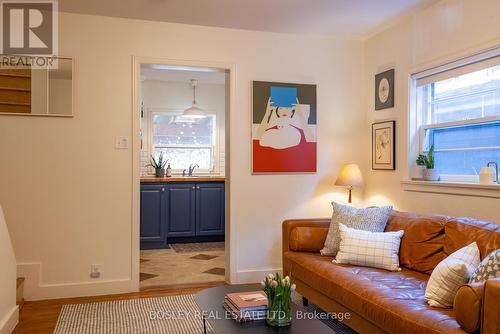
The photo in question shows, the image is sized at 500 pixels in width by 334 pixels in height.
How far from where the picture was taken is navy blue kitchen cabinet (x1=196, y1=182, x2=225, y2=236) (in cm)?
578

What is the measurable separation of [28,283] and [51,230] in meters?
0.46

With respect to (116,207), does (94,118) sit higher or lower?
higher

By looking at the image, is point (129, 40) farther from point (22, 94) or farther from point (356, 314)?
point (356, 314)

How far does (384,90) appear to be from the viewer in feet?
13.1

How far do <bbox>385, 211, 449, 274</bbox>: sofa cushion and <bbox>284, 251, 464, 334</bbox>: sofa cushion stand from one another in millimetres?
82

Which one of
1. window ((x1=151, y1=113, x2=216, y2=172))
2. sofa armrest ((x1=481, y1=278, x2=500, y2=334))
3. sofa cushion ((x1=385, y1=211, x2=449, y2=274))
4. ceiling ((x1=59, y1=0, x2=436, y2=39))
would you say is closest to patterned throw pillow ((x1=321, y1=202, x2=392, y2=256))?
sofa cushion ((x1=385, y1=211, x2=449, y2=274))

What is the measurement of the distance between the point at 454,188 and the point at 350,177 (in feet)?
3.37

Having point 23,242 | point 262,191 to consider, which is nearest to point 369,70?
point 262,191

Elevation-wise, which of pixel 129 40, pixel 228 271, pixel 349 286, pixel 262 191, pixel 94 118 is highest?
pixel 129 40

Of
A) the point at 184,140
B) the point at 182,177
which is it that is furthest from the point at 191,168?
the point at 182,177

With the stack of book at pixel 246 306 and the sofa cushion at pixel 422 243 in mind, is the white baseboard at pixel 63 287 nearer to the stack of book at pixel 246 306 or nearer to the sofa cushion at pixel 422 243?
the stack of book at pixel 246 306

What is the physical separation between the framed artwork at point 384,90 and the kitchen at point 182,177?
6.39 ft

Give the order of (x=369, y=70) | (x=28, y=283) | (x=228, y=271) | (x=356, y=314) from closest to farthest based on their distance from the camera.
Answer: (x=356, y=314)
(x=28, y=283)
(x=228, y=271)
(x=369, y=70)

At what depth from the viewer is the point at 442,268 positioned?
2.09m
